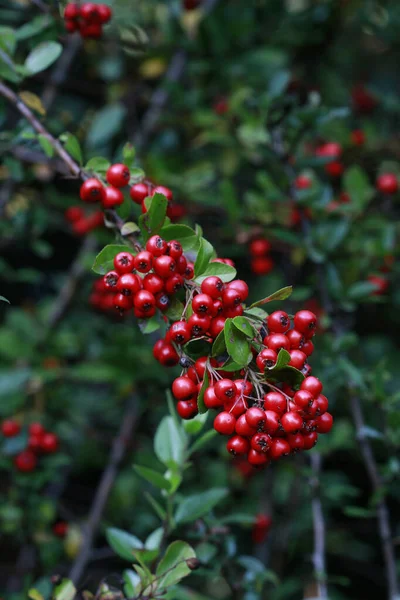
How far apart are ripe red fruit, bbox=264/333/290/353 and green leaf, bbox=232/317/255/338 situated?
4 centimetres

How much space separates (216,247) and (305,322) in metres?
1.82

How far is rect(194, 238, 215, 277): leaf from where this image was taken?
4.32 feet

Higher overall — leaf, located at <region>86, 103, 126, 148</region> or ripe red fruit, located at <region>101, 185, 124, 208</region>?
ripe red fruit, located at <region>101, 185, 124, 208</region>

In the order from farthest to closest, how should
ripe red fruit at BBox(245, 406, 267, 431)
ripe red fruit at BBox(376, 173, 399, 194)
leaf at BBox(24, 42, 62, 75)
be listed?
ripe red fruit at BBox(376, 173, 399, 194), leaf at BBox(24, 42, 62, 75), ripe red fruit at BBox(245, 406, 267, 431)

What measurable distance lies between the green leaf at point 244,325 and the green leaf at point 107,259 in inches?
14.5

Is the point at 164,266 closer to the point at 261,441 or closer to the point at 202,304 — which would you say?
the point at 202,304

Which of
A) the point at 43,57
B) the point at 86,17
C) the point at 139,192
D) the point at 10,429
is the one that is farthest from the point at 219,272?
the point at 10,429

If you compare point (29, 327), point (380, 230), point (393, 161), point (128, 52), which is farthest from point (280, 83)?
point (29, 327)

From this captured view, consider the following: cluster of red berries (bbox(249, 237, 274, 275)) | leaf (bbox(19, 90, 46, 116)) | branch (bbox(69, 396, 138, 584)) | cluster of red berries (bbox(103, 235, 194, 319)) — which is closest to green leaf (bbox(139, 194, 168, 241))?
cluster of red berries (bbox(103, 235, 194, 319))

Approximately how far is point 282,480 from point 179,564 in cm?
221

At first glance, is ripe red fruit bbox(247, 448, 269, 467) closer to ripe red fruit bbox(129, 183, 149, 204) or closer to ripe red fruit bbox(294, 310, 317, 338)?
ripe red fruit bbox(294, 310, 317, 338)

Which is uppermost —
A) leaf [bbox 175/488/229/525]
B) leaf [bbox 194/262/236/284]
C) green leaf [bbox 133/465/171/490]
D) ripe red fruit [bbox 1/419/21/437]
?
leaf [bbox 194/262/236/284]

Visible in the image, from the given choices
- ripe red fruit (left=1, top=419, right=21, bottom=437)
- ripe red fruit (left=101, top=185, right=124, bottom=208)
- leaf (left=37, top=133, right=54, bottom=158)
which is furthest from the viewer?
ripe red fruit (left=1, top=419, right=21, bottom=437)

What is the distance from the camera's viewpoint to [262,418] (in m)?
1.16
